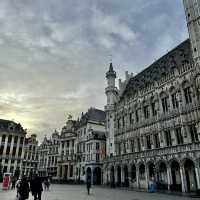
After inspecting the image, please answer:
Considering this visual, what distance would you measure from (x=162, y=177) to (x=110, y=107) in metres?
22.5

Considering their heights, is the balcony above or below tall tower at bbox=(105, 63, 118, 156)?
below

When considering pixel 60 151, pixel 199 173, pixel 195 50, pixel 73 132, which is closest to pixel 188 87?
pixel 195 50

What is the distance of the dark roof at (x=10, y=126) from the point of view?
80.2 metres

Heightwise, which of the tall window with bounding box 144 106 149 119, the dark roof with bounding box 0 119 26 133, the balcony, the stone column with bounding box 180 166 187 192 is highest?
the dark roof with bounding box 0 119 26 133

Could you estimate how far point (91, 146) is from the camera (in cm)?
6194

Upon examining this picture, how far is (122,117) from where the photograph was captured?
48.8 metres

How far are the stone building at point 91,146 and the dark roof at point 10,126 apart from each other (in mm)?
25896

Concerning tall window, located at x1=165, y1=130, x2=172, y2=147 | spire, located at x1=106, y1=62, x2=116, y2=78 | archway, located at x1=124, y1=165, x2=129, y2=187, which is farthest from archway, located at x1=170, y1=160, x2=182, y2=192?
spire, located at x1=106, y1=62, x2=116, y2=78

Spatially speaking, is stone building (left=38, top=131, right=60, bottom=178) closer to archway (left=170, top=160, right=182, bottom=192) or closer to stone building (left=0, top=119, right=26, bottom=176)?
stone building (left=0, top=119, right=26, bottom=176)

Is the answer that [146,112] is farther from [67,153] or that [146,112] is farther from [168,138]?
[67,153]

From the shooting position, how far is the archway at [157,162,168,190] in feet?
111

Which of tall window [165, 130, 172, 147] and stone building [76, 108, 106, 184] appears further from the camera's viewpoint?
stone building [76, 108, 106, 184]

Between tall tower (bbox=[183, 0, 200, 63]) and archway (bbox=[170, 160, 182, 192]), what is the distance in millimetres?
16083

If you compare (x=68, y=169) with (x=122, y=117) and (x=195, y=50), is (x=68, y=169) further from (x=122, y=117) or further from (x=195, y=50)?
(x=195, y=50)
